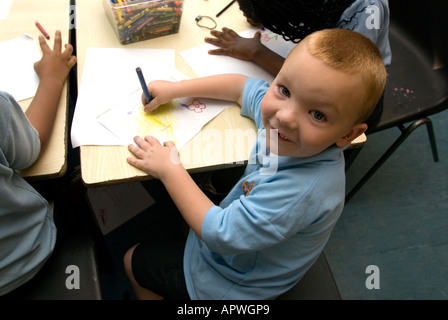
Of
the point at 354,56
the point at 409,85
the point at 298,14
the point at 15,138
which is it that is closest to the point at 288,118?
the point at 354,56

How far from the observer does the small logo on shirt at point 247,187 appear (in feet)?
2.44

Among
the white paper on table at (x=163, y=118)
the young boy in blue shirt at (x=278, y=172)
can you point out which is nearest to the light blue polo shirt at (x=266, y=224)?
the young boy in blue shirt at (x=278, y=172)

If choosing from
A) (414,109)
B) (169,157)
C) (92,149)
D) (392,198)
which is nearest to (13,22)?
(92,149)

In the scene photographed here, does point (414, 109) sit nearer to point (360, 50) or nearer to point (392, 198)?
point (392, 198)

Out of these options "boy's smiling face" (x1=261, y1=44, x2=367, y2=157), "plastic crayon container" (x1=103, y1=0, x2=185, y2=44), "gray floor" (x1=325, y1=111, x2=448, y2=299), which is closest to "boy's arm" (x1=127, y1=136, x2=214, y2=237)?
"boy's smiling face" (x1=261, y1=44, x2=367, y2=157)

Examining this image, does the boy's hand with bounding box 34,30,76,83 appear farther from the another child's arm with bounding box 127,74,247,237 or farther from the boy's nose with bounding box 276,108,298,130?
the boy's nose with bounding box 276,108,298,130

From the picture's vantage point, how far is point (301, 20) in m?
0.88

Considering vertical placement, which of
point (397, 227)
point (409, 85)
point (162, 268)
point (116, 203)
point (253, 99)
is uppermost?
point (253, 99)

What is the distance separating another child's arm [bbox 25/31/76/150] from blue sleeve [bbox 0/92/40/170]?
0.07m

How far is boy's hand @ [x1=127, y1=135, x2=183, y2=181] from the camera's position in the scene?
726 mm

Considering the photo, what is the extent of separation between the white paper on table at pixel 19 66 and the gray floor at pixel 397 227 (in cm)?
126

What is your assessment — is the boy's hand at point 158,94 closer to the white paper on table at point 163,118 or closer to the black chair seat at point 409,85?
the white paper on table at point 163,118

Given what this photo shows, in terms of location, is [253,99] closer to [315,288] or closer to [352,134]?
[352,134]

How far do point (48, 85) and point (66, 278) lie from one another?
473 mm
